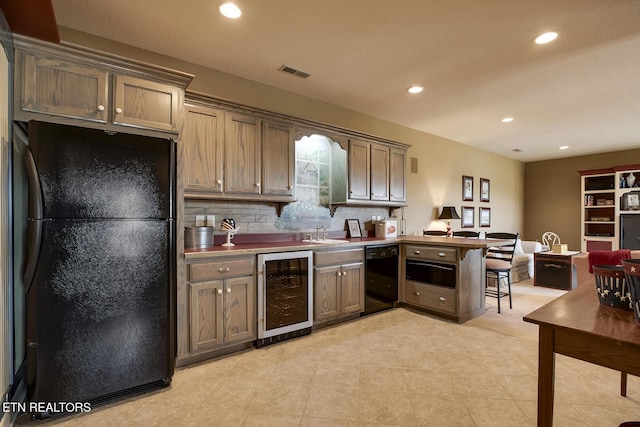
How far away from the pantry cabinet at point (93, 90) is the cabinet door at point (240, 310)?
1.35 m

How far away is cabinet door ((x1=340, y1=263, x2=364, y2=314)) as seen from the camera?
338 cm

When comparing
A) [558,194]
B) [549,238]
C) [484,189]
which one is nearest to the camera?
[484,189]

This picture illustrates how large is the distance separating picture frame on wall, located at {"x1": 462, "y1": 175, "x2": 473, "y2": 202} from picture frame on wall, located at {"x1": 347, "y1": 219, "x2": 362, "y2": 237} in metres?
3.07

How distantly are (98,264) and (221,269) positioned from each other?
2.82 feet

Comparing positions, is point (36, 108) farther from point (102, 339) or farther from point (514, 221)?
point (514, 221)

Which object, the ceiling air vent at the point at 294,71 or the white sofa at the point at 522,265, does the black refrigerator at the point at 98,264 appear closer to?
the ceiling air vent at the point at 294,71

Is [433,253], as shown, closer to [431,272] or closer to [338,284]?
[431,272]

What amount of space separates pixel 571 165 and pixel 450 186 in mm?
3841

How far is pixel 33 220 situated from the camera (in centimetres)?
175

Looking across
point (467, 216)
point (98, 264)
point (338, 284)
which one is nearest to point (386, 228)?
point (338, 284)

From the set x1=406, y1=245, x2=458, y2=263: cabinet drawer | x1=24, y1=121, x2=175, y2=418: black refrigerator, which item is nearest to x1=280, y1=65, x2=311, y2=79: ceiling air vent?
x1=24, y1=121, x2=175, y2=418: black refrigerator

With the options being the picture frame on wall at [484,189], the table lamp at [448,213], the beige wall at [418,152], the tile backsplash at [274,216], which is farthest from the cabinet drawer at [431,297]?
the picture frame on wall at [484,189]

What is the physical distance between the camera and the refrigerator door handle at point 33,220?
1.75m

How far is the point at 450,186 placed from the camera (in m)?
5.93
